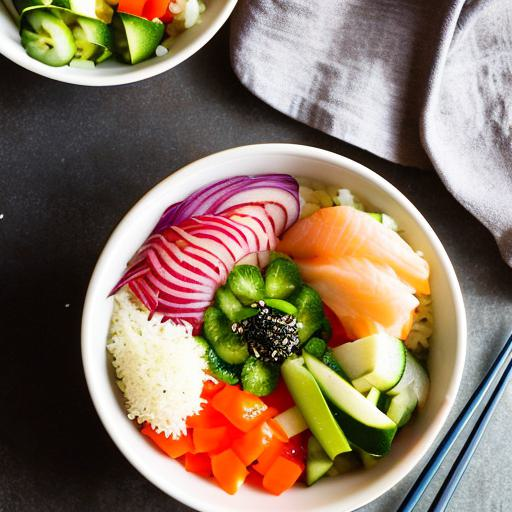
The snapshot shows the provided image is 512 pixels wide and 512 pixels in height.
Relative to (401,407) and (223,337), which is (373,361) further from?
(223,337)

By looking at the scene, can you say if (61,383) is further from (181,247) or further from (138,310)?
(181,247)

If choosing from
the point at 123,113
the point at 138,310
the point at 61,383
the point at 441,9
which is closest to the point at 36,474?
the point at 61,383

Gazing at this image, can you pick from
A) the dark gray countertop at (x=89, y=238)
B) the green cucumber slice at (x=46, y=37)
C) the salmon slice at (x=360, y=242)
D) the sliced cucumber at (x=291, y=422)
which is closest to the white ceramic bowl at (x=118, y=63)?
the green cucumber slice at (x=46, y=37)

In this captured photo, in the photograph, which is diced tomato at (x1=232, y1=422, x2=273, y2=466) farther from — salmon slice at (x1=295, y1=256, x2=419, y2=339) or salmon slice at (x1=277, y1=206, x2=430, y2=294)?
salmon slice at (x1=277, y1=206, x2=430, y2=294)

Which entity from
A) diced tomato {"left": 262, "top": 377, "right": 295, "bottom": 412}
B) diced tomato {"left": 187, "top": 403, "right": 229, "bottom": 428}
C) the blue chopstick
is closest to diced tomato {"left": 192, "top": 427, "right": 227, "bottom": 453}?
diced tomato {"left": 187, "top": 403, "right": 229, "bottom": 428}

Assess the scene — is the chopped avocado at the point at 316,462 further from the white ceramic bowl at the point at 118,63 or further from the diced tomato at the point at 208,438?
the white ceramic bowl at the point at 118,63

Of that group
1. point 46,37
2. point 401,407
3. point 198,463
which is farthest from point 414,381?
point 46,37
